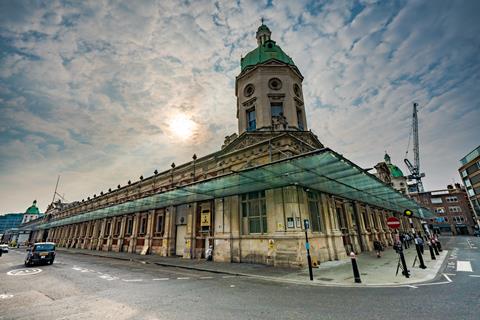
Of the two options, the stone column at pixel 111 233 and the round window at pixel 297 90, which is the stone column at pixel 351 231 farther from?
the stone column at pixel 111 233

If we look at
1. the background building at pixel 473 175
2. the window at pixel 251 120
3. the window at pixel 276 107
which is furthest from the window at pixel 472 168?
the window at pixel 251 120

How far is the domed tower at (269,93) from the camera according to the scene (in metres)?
21.5

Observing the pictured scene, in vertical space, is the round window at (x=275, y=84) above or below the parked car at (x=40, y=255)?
above

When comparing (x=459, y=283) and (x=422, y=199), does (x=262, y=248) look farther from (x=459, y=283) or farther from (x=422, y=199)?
(x=422, y=199)

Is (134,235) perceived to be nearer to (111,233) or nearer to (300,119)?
(111,233)

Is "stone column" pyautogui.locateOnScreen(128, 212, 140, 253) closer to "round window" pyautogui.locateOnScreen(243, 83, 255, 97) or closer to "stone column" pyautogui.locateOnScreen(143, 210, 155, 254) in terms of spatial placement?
"stone column" pyautogui.locateOnScreen(143, 210, 155, 254)

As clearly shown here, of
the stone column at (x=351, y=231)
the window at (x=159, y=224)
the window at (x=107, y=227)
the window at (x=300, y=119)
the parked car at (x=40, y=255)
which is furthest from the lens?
the window at (x=107, y=227)

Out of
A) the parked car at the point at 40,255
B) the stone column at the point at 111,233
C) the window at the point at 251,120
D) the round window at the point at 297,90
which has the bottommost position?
the parked car at the point at 40,255

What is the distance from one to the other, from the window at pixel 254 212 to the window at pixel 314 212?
142 inches

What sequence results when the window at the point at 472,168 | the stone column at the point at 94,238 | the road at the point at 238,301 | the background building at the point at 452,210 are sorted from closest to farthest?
the road at the point at 238,301 < the stone column at the point at 94,238 < the window at the point at 472,168 < the background building at the point at 452,210

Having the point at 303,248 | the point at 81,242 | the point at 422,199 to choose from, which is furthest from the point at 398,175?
the point at 81,242

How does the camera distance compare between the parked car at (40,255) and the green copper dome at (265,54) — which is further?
the green copper dome at (265,54)

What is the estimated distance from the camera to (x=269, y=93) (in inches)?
870

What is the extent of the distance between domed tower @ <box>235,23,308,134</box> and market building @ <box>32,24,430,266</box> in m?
0.11
